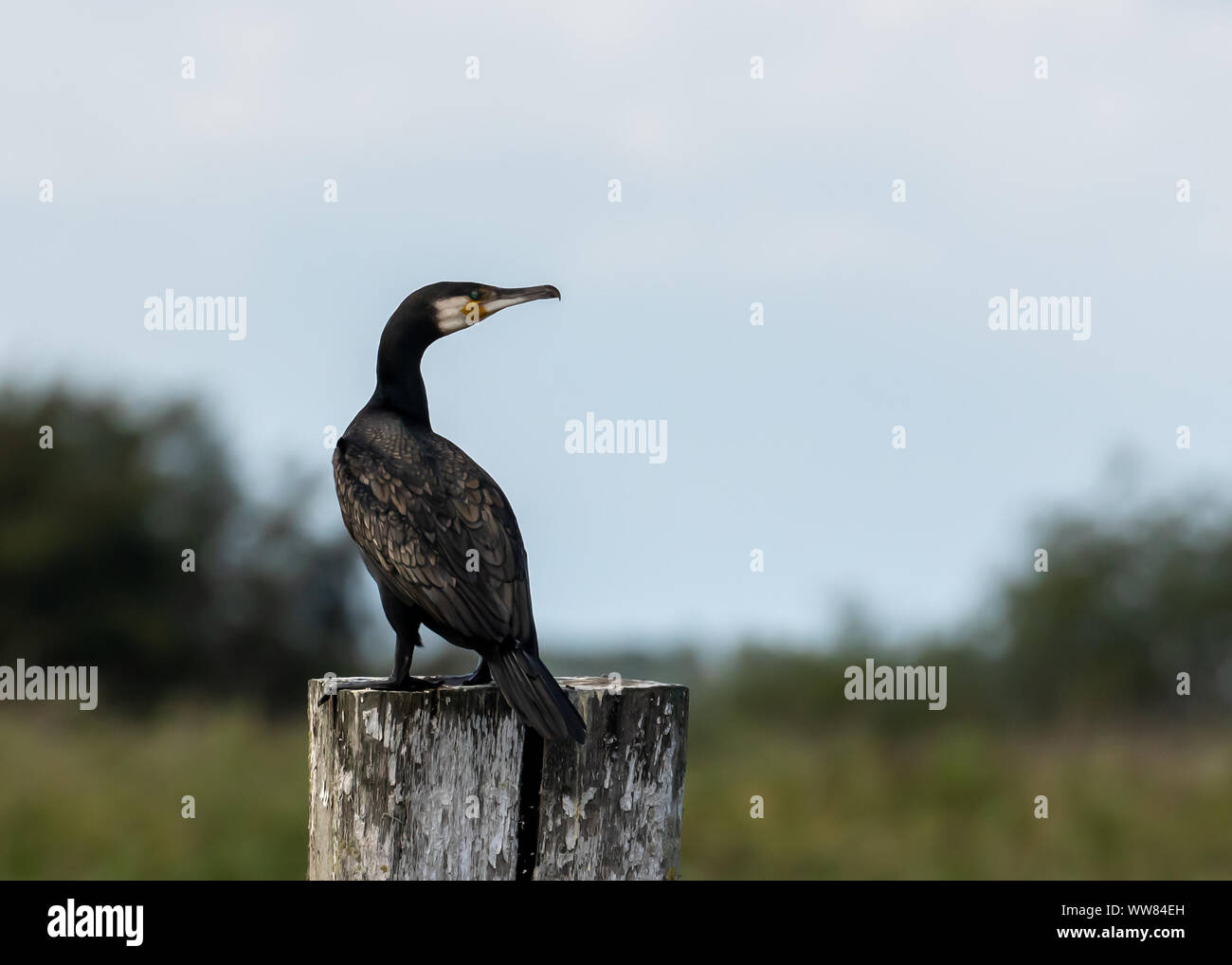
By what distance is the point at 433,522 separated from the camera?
4289mm

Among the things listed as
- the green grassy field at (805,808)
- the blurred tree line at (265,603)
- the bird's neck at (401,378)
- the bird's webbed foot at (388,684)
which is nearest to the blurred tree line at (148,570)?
the blurred tree line at (265,603)

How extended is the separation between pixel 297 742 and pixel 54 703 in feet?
16.4

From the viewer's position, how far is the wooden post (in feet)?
11.6

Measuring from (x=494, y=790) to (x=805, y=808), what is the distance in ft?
33.3

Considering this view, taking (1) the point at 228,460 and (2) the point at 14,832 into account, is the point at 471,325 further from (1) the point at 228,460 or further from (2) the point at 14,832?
(1) the point at 228,460

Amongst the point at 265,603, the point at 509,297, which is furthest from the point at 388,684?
the point at 265,603

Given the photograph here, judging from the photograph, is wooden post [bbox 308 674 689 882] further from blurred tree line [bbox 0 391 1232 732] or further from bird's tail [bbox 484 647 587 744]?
blurred tree line [bbox 0 391 1232 732]

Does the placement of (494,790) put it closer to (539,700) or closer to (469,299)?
(539,700)

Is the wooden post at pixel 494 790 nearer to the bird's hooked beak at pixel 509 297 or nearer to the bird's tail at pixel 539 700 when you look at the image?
the bird's tail at pixel 539 700

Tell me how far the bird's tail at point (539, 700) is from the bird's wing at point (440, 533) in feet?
0.65

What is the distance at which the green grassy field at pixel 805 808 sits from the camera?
1118cm

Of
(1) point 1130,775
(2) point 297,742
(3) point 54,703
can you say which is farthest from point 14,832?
(1) point 1130,775

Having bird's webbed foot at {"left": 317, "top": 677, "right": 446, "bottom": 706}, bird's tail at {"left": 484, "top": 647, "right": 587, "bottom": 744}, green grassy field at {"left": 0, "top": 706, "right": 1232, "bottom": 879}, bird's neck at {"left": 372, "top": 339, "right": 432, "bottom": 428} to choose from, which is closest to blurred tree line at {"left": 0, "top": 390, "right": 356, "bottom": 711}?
green grassy field at {"left": 0, "top": 706, "right": 1232, "bottom": 879}
